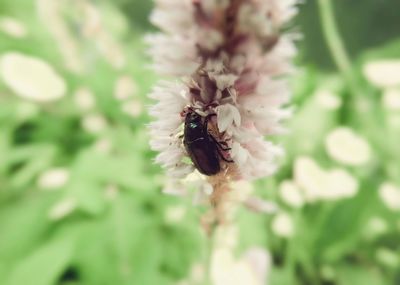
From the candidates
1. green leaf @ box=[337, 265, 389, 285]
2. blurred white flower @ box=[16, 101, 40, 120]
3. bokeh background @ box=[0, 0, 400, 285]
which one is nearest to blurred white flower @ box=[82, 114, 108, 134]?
bokeh background @ box=[0, 0, 400, 285]

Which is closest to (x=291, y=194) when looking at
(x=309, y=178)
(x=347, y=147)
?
(x=309, y=178)

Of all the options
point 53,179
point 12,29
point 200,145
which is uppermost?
point 12,29

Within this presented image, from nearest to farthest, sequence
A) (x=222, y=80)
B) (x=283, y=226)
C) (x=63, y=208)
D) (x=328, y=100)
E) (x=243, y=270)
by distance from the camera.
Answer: (x=222, y=80) → (x=243, y=270) → (x=63, y=208) → (x=283, y=226) → (x=328, y=100)

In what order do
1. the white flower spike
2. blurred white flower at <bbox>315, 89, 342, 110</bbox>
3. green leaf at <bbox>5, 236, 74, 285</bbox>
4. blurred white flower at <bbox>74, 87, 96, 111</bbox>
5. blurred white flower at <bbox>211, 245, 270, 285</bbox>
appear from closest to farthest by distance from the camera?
1. the white flower spike
2. blurred white flower at <bbox>211, 245, 270, 285</bbox>
3. green leaf at <bbox>5, 236, 74, 285</bbox>
4. blurred white flower at <bbox>74, 87, 96, 111</bbox>
5. blurred white flower at <bbox>315, 89, 342, 110</bbox>

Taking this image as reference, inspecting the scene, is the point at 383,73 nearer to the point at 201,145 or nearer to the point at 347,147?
the point at 347,147

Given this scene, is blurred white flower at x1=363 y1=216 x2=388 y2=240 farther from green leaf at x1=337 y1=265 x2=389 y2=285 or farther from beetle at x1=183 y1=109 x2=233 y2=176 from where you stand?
beetle at x1=183 y1=109 x2=233 y2=176

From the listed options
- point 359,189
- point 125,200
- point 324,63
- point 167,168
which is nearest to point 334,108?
point 359,189
